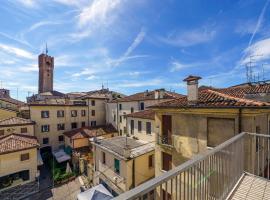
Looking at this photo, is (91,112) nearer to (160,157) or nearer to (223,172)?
(160,157)

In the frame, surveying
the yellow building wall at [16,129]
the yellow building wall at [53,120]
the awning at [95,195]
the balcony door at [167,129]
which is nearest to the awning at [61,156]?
the yellow building wall at [53,120]

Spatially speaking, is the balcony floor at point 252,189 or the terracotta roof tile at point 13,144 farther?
the terracotta roof tile at point 13,144

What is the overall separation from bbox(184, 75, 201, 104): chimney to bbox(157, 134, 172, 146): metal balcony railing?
113 inches

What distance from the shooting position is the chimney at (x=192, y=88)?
9448 millimetres

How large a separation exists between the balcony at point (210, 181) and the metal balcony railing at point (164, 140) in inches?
256

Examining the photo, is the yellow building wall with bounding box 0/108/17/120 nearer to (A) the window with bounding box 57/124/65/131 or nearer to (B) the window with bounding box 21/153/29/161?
(A) the window with bounding box 57/124/65/131

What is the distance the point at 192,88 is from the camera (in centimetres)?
966

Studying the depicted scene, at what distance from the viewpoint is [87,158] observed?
2128 centimetres

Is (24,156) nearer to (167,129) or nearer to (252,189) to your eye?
(167,129)

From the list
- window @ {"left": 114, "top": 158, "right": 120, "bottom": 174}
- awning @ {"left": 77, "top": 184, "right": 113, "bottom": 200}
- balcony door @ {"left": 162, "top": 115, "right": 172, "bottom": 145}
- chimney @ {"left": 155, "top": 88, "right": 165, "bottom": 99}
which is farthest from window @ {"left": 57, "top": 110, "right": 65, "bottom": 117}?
balcony door @ {"left": 162, "top": 115, "right": 172, "bottom": 145}

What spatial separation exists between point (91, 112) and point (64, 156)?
1030 cm

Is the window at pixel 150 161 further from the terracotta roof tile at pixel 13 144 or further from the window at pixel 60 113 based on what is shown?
the window at pixel 60 113

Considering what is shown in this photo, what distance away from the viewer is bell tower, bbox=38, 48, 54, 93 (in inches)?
1896

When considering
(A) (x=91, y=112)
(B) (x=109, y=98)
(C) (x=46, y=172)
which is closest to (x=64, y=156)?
(C) (x=46, y=172)
